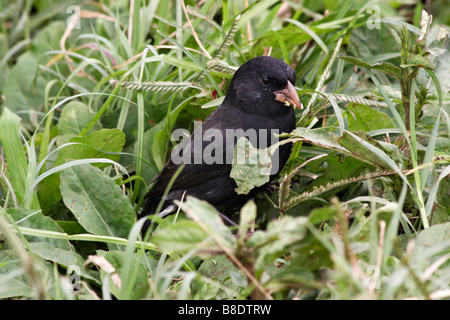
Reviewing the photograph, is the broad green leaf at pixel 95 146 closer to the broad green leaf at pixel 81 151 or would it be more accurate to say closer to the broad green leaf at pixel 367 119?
the broad green leaf at pixel 81 151

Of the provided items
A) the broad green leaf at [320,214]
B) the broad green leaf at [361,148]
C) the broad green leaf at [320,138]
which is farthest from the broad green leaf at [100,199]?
the broad green leaf at [320,214]

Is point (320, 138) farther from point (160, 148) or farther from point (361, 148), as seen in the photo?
point (160, 148)

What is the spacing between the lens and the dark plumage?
2840mm

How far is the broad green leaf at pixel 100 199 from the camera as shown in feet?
8.30

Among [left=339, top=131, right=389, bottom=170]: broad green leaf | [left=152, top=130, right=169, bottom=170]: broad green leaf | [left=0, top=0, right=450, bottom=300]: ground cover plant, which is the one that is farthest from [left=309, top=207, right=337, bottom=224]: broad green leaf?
[left=152, top=130, right=169, bottom=170]: broad green leaf

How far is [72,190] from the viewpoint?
2.55m

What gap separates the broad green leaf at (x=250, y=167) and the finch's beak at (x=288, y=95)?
27.9 inches

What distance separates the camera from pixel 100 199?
8.39 feet

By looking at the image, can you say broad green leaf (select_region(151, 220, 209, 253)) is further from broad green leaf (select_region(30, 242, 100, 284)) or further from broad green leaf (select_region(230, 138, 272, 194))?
broad green leaf (select_region(30, 242, 100, 284))

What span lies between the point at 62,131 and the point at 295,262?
1952mm

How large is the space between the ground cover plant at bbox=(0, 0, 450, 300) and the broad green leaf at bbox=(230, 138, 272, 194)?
0.4 inches

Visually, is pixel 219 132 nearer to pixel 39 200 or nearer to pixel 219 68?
pixel 219 68

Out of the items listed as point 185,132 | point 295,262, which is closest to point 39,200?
point 185,132

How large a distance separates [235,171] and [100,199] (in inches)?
29.7
